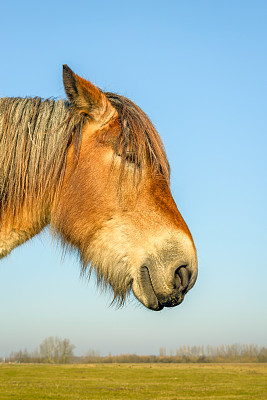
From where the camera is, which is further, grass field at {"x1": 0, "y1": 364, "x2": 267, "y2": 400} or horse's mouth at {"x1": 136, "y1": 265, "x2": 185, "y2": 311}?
grass field at {"x1": 0, "y1": 364, "x2": 267, "y2": 400}

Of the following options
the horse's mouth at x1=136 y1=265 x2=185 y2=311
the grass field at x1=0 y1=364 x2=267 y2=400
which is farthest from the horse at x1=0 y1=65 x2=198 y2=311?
the grass field at x1=0 y1=364 x2=267 y2=400

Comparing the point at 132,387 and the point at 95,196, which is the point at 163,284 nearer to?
the point at 95,196

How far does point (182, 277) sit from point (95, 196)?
3.05 ft

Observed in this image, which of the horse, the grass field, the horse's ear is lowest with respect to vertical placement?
the grass field

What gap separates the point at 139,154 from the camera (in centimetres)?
337

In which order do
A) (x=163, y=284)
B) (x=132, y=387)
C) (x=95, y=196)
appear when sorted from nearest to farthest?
1. (x=163, y=284)
2. (x=95, y=196)
3. (x=132, y=387)

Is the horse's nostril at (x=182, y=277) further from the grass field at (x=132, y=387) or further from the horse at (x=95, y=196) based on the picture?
the grass field at (x=132, y=387)

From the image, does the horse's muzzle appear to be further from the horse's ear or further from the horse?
the horse's ear

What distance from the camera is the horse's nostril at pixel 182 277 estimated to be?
3090 mm

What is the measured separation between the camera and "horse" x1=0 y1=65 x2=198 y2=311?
3.13 m

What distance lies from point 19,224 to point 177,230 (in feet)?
4.13

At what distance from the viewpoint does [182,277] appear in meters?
3.10

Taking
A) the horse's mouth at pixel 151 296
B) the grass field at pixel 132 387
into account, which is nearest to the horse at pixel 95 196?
the horse's mouth at pixel 151 296

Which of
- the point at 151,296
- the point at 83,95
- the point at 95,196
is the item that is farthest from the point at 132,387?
the point at 83,95
